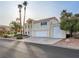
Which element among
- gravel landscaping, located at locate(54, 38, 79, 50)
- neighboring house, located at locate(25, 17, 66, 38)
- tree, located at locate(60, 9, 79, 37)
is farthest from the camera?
neighboring house, located at locate(25, 17, 66, 38)

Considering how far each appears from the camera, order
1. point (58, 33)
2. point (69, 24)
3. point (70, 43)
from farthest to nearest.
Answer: point (58, 33)
point (69, 24)
point (70, 43)

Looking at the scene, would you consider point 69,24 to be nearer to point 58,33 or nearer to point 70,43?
point 58,33

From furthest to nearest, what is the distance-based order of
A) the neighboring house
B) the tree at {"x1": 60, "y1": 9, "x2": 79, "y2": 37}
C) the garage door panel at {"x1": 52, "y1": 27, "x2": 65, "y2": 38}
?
the garage door panel at {"x1": 52, "y1": 27, "x2": 65, "y2": 38}
the neighboring house
the tree at {"x1": 60, "y1": 9, "x2": 79, "y2": 37}

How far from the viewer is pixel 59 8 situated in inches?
275

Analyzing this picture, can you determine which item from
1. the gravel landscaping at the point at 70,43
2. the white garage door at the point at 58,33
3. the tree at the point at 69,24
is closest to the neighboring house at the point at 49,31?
the white garage door at the point at 58,33

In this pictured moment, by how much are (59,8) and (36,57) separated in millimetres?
2436

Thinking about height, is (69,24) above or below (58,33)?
above

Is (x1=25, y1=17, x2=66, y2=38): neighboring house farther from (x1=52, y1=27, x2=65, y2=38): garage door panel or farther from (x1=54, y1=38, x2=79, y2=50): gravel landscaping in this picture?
(x1=54, y1=38, x2=79, y2=50): gravel landscaping

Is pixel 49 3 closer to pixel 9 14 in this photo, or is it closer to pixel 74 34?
pixel 9 14

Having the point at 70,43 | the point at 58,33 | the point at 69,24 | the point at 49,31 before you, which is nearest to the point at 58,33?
the point at 58,33

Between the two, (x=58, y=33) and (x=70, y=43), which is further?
(x=58, y=33)

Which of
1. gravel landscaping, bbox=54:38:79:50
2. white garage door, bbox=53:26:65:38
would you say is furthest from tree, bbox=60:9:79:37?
gravel landscaping, bbox=54:38:79:50

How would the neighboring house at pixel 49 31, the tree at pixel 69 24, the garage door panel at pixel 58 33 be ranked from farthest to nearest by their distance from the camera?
the garage door panel at pixel 58 33, the neighboring house at pixel 49 31, the tree at pixel 69 24

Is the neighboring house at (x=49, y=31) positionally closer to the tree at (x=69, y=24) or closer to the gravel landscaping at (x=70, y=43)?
the tree at (x=69, y=24)
